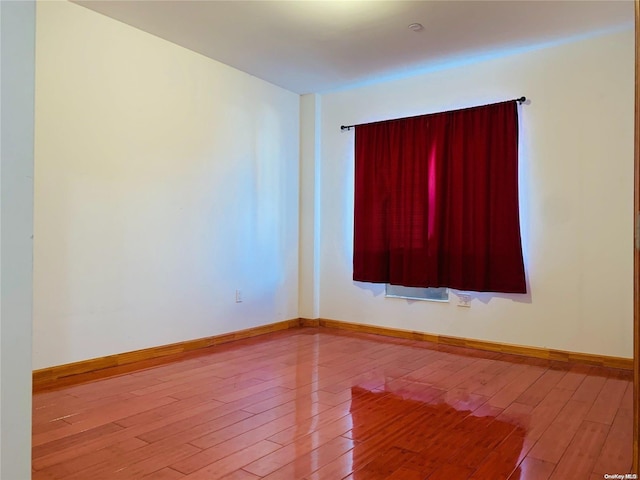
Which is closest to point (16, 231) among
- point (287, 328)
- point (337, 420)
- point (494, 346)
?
point (337, 420)

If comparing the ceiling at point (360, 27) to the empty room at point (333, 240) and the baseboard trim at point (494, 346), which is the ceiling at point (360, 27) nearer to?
the empty room at point (333, 240)

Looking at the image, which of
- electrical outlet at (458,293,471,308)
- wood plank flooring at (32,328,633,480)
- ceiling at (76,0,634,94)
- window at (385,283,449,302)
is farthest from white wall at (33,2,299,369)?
electrical outlet at (458,293,471,308)

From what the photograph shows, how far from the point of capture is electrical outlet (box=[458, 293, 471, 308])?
414 cm

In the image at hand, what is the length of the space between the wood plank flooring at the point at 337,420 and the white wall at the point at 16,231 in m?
1.02

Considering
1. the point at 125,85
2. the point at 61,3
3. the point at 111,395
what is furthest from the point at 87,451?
the point at 61,3

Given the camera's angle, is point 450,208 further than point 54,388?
Yes

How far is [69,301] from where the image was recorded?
3.10 m

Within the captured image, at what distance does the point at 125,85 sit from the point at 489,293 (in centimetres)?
341

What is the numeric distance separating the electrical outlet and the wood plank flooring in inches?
22.2

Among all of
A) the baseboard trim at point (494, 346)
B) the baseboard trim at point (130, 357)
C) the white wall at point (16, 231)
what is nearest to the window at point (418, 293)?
the baseboard trim at point (494, 346)

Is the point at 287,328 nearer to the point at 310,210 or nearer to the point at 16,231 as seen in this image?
the point at 310,210

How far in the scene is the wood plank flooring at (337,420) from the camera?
6.20 feet

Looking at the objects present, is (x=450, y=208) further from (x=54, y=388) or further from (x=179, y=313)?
(x=54, y=388)

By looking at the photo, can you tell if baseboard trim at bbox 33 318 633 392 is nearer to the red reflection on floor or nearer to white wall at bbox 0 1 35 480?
the red reflection on floor
